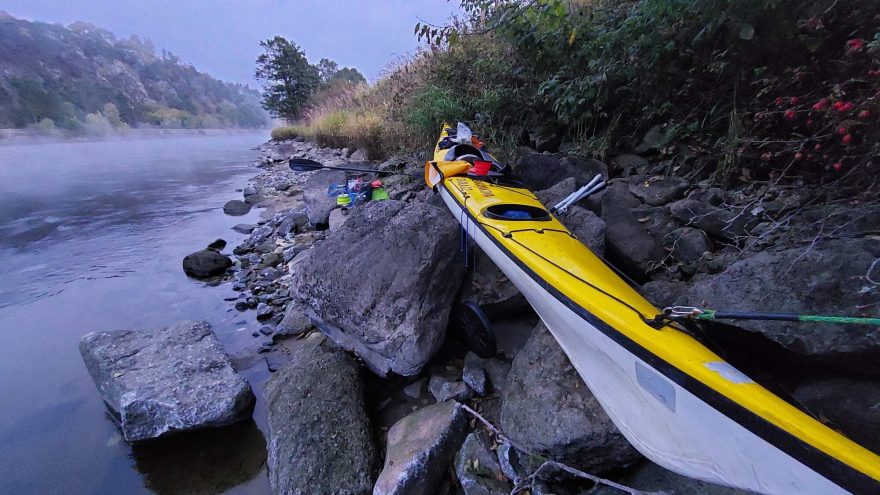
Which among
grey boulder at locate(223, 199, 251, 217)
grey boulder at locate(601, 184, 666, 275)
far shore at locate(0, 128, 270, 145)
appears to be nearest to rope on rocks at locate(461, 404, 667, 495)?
grey boulder at locate(601, 184, 666, 275)

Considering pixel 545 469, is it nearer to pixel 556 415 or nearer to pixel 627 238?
pixel 556 415

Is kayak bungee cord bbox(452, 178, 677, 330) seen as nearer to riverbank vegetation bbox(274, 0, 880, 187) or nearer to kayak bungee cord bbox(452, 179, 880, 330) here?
kayak bungee cord bbox(452, 179, 880, 330)

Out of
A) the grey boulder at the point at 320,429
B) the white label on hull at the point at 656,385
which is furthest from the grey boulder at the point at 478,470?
the white label on hull at the point at 656,385

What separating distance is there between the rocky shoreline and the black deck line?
398 millimetres

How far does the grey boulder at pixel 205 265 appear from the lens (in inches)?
170

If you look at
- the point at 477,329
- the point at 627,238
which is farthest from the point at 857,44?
the point at 477,329

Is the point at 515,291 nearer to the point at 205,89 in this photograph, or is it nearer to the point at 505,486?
the point at 505,486

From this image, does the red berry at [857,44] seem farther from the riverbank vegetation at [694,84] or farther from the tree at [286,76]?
the tree at [286,76]

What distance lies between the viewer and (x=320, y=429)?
1.85 m

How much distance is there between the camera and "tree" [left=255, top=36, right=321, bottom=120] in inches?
706

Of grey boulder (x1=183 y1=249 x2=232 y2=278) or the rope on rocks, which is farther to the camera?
grey boulder (x1=183 y1=249 x2=232 y2=278)

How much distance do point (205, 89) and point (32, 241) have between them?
61.6 metres

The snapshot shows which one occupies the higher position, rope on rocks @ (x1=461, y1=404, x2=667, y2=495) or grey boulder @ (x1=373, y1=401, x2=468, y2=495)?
rope on rocks @ (x1=461, y1=404, x2=667, y2=495)

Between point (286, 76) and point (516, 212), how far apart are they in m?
19.7
